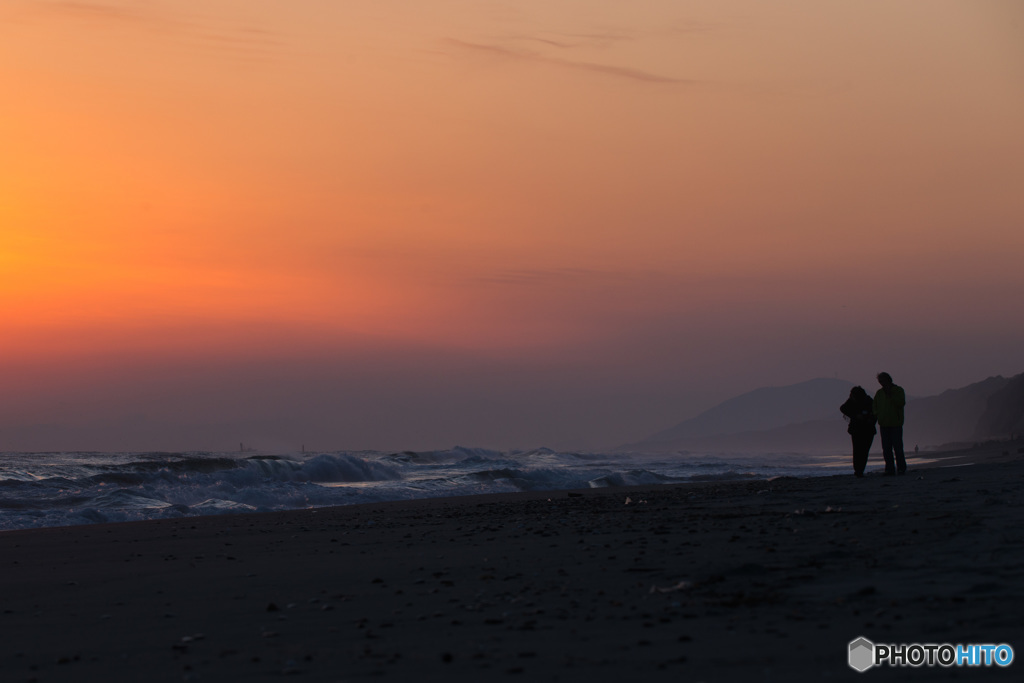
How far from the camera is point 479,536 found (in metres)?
10.1

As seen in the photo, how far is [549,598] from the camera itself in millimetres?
6098

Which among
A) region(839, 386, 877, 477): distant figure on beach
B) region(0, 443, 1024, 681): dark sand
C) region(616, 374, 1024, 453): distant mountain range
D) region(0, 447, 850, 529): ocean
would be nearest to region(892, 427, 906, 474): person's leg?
region(839, 386, 877, 477): distant figure on beach

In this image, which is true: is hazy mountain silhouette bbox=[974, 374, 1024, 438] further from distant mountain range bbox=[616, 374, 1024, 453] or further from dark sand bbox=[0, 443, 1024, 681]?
dark sand bbox=[0, 443, 1024, 681]

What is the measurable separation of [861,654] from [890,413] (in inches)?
518

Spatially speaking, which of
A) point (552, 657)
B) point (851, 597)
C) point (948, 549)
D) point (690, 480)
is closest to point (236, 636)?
point (552, 657)

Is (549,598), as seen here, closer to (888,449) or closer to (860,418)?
(888,449)

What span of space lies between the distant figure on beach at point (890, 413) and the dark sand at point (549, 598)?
17.2 feet

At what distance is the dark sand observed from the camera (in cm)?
452

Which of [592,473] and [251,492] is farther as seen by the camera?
[592,473]

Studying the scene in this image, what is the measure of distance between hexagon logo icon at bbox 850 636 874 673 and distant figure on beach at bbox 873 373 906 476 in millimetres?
12642

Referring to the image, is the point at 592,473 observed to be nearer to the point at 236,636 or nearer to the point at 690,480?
the point at 690,480

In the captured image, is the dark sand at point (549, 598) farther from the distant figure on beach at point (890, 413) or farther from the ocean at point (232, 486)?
the ocean at point (232, 486)

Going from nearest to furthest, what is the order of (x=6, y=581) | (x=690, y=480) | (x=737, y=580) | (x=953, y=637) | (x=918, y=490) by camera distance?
(x=953, y=637) → (x=737, y=580) → (x=6, y=581) → (x=918, y=490) → (x=690, y=480)

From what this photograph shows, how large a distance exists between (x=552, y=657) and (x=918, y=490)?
8828 millimetres
